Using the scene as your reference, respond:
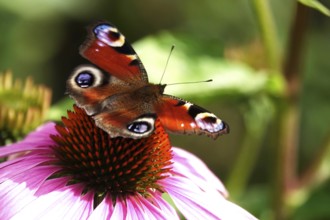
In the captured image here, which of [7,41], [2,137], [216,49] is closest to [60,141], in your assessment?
[2,137]

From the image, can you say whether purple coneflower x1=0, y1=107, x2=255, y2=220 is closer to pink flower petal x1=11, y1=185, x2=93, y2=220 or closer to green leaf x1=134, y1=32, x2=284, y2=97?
pink flower petal x1=11, y1=185, x2=93, y2=220

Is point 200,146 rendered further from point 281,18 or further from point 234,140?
point 281,18

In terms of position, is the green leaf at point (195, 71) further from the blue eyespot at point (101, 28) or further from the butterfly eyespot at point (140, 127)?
the butterfly eyespot at point (140, 127)

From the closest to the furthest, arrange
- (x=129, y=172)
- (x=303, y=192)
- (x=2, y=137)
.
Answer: (x=129, y=172) → (x=2, y=137) → (x=303, y=192)

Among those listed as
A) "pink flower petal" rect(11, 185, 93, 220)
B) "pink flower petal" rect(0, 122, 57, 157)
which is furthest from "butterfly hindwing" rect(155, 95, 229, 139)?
"pink flower petal" rect(0, 122, 57, 157)

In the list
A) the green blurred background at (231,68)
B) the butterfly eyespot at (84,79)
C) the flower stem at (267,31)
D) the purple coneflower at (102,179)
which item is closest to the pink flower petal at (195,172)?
the purple coneflower at (102,179)

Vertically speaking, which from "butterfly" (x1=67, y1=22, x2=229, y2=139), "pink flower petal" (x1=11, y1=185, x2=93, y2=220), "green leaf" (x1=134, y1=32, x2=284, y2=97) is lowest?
"pink flower petal" (x1=11, y1=185, x2=93, y2=220)
